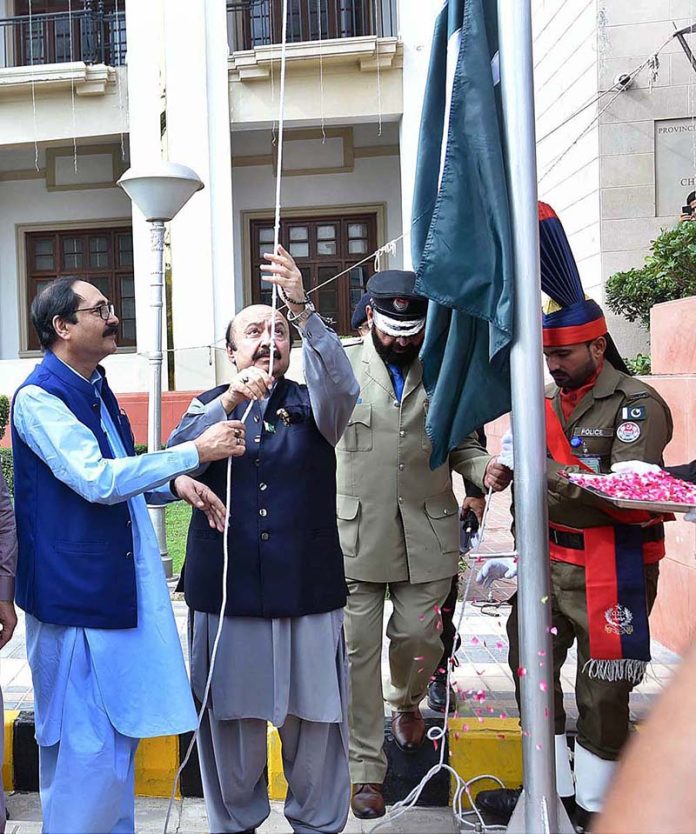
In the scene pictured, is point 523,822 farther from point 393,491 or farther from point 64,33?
point 64,33

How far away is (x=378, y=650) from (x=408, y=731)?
42cm

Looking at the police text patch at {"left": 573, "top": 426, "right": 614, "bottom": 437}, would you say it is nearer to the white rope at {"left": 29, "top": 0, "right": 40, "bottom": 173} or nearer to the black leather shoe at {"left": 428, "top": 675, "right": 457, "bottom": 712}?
the black leather shoe at {"left": 428, "top": 675, "right": 457, "bottom": 712}

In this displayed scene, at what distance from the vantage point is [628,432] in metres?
3.07

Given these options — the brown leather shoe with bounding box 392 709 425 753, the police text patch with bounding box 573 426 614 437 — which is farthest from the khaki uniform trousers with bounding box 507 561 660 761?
the brown leather shoe with bounding box 392 709 425 753

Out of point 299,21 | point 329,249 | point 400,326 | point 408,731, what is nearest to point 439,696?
point 408,731

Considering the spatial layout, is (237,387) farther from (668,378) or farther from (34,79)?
(34,79)

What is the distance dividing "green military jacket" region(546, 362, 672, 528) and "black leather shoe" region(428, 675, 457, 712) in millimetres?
1236

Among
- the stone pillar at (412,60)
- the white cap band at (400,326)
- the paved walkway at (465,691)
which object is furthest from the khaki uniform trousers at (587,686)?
the stone pillar at (412,60)

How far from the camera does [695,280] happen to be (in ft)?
21.8

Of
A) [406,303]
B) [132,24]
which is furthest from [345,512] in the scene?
[132,24]

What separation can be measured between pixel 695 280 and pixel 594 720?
4384mm

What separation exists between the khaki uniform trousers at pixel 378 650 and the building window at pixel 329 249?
10.9m

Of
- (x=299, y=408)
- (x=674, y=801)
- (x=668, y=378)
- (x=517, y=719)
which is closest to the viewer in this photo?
(x=674, y=801)

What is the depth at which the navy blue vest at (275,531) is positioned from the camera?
9.79 feet
